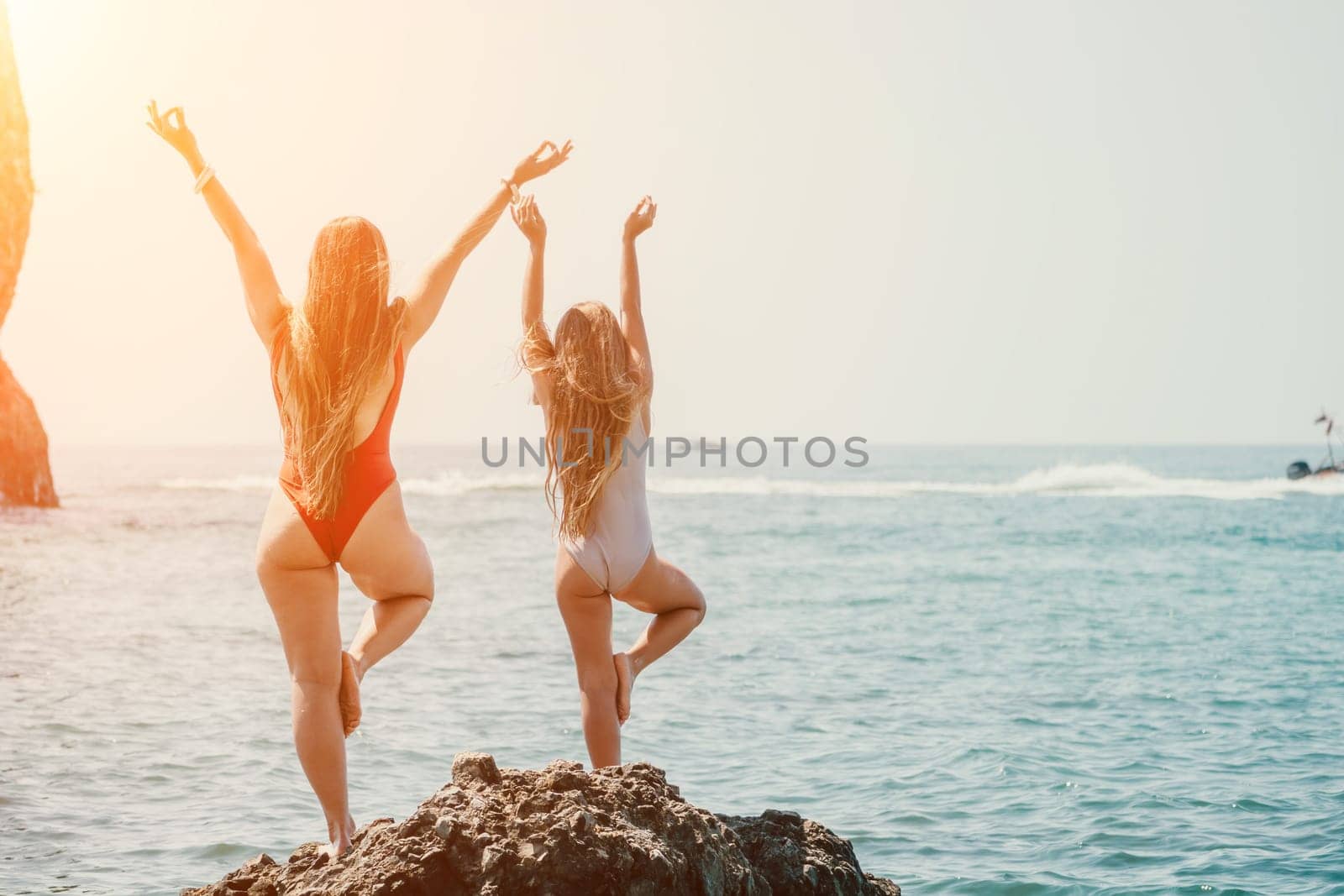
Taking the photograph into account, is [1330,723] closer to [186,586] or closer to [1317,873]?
[1317,873]

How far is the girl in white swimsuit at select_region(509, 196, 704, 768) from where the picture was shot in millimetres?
4406

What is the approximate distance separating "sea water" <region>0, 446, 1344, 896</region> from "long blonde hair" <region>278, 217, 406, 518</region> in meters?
2.53

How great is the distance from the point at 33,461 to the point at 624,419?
97.3 ft

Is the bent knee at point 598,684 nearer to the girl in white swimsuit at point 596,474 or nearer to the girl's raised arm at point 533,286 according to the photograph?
the girl in white swimsuit at point 596,474

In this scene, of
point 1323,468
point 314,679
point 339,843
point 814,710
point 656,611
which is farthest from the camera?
point 1323,468

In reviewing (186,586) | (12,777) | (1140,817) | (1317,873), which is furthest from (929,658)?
(186,586)

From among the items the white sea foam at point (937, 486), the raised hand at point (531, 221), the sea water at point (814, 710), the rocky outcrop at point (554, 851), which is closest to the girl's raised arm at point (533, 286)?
the raised hand at point (531, 221)

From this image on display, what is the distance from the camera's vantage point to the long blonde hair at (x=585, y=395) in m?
4.44

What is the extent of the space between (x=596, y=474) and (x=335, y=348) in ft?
3.49

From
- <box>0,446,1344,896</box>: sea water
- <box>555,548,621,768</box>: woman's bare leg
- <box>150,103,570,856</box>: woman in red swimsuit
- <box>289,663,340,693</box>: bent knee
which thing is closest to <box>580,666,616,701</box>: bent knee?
<box>555,548,621,768</box>: woman's bare leg

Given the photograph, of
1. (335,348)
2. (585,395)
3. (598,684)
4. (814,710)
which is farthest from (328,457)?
(814,710)

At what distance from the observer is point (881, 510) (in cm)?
3731

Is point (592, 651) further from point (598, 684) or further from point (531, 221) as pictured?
point (531, 221)

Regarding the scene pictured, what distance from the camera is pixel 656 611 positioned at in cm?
469
